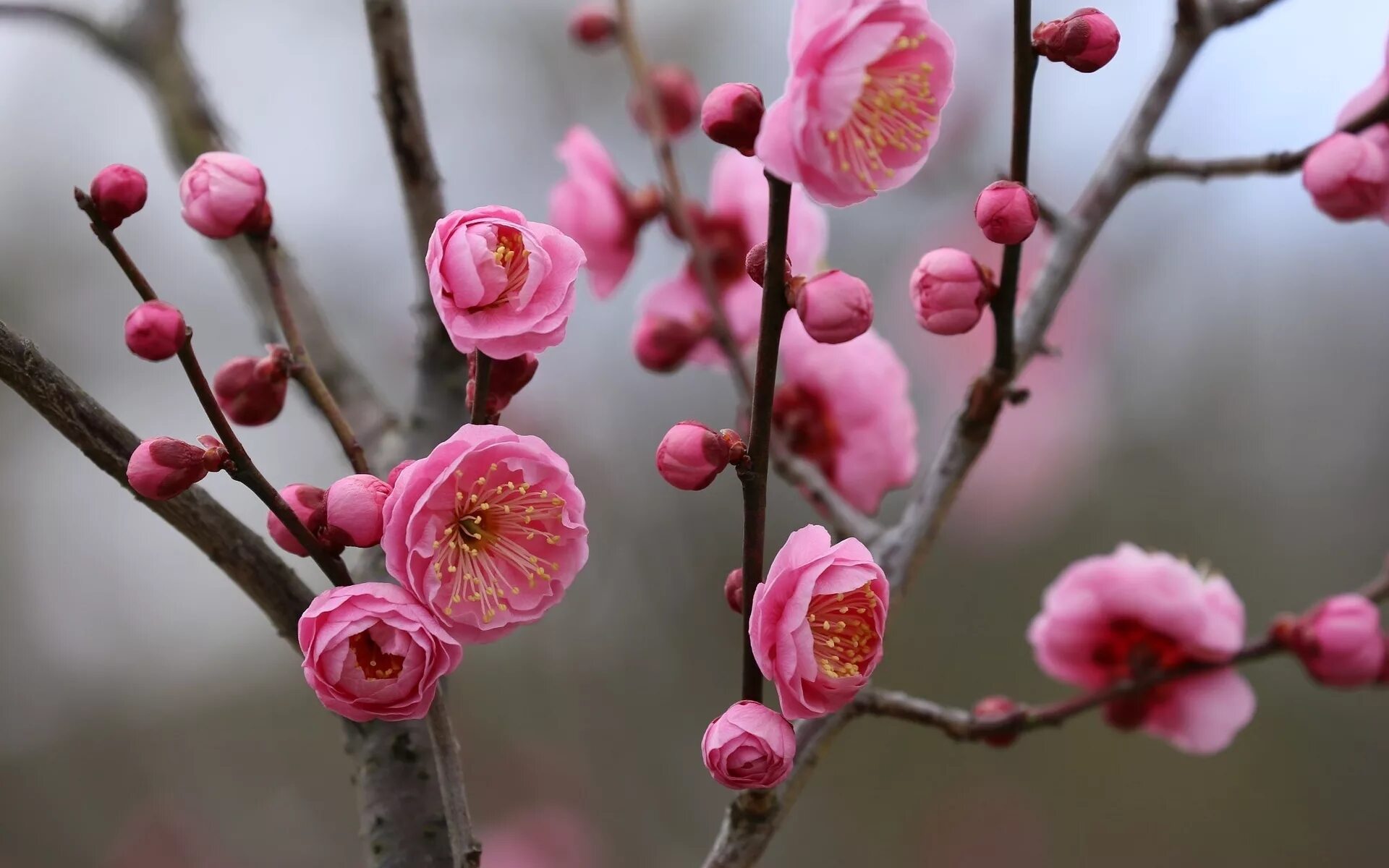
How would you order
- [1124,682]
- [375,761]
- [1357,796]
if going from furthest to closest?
[1357,796]
[1124,682]
[375,761]

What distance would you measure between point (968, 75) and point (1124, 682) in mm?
3141

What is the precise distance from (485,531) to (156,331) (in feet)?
0.75

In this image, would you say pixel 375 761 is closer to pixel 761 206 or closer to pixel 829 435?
pixel 829 435

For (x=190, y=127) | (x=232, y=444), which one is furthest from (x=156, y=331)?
(x=190, y=127)

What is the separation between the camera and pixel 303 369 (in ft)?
2.41

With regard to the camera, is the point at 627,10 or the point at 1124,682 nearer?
the point at 1124,682

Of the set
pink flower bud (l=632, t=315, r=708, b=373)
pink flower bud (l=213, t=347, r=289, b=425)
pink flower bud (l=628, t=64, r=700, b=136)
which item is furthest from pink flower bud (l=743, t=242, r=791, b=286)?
pink flower bud (l=628, t=64, r=700, b=136)

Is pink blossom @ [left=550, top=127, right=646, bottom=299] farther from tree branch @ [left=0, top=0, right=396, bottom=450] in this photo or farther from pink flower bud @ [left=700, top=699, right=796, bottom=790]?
pink flower bud @ [left=700, top=699, right=796, bottom=790]

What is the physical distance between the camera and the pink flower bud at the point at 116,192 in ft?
2.09

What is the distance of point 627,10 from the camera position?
Answer: 1.35m

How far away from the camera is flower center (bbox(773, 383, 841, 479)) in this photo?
107cm

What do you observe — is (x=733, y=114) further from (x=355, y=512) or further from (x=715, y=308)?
(x=715, y=308)

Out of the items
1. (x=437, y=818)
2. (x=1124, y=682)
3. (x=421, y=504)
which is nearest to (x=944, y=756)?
(x=1124, y=682)

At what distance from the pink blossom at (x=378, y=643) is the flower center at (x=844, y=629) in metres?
0.21
